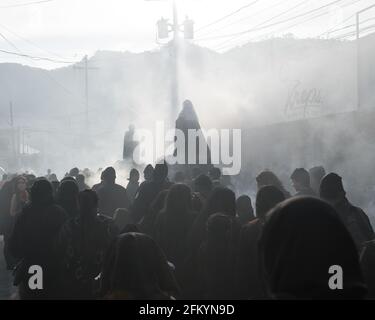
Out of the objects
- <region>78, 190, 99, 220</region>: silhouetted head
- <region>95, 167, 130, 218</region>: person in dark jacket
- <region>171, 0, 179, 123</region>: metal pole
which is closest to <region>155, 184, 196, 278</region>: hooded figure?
<region>78, 190, 99, 220</region>: silhouetted head

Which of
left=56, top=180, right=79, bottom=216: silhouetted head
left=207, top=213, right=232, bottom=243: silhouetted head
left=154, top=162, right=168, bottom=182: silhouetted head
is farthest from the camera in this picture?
left=154, top=162, right=168, bottom=182: silhouetted head

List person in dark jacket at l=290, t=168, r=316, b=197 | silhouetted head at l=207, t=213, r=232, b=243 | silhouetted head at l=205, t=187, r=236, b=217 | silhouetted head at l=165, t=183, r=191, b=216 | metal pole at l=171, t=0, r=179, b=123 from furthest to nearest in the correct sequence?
1. metal pole at l=171, t=0, r=179, b=123
2. person in dark jacket at l=290, t=168, r=316, b=197
3. silhouetted head at l=165, t=183, r=191, b=216
4. silhouetted head at l=205, t=187, r=236, b=217
5. silhouetted head at l=207, t=213, r=232, b=243

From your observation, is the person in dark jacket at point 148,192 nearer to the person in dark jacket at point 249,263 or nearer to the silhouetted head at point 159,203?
the silhouetted head at point 159,203

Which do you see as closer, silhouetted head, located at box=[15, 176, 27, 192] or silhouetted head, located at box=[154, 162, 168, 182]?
silhouetted head, located at box=[154, 162, 168, 182]

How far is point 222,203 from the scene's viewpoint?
566 centimetres

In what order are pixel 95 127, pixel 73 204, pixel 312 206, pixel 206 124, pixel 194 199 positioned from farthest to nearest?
pixel 95 127, pixel 206 124, pixel 194 199, pixel 73 204, pixel 312 206

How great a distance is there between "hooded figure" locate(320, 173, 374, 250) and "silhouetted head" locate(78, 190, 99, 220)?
7.69 ft

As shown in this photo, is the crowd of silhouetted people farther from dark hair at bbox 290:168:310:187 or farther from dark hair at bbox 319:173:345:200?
dark hair at bbox 290:168:310:187

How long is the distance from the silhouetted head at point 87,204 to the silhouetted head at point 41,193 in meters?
0.62

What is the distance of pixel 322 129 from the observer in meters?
22.2

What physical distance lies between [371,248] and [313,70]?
25.9 meters

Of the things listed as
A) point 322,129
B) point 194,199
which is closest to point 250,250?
point 194,199

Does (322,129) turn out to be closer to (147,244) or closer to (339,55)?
(339,55)

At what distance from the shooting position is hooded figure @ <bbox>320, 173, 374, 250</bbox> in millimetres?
5824
